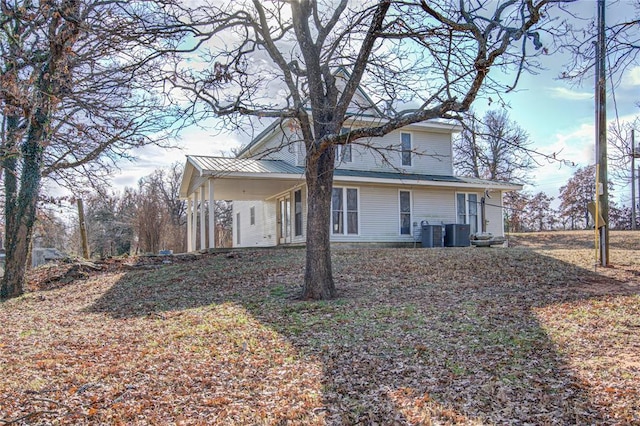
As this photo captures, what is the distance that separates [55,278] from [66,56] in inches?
303

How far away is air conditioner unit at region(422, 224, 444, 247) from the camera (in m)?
17.0

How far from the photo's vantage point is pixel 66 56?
688cm

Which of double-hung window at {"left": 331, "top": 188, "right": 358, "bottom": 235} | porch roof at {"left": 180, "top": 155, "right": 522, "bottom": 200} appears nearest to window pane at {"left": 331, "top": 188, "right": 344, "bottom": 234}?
double-hung window at {"left": 331, "top": 188, "right": 358, "bottom": 235}

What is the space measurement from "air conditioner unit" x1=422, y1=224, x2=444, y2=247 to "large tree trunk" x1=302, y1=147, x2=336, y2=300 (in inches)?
364

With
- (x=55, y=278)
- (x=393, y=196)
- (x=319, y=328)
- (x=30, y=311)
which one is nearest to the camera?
(x=319, y=328)

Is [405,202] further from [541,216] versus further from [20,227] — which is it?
[541,216]

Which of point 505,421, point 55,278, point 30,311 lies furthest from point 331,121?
point 55,278

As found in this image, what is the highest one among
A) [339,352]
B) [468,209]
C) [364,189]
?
[364,189]

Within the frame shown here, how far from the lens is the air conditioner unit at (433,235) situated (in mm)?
17031

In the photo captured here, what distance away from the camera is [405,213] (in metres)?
17.8

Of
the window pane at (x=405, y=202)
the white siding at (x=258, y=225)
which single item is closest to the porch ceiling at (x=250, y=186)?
the white siding at (x=258, y=225)

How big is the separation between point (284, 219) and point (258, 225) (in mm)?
3455

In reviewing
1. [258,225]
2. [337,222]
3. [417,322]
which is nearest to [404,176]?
[337,222]

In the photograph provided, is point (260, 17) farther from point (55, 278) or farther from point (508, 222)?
point (508, 222)
